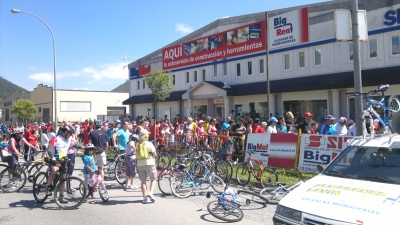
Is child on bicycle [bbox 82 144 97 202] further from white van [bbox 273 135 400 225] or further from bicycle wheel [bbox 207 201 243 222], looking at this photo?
white van [bbox 273 135 400 225]

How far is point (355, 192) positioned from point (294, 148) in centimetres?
669

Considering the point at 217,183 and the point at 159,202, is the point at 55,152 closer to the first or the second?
the point at 159,202

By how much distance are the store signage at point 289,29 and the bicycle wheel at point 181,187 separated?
1573 cm

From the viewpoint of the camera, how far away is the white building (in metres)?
19.4

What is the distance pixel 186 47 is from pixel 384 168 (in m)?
28.5

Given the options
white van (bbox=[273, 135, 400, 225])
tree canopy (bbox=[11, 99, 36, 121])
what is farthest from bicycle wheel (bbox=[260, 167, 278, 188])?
tree canopy (bbox=[11, 99, 36, 121])

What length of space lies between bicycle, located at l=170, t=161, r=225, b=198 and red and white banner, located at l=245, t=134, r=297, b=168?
2946 millimetres

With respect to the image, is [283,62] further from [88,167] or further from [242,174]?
[88,167]

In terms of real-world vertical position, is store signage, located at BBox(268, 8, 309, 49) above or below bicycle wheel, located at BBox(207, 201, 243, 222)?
above

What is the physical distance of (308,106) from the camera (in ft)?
76.0

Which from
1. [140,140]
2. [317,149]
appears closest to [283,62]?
[317,149]

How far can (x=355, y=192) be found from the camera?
4438 millimetres

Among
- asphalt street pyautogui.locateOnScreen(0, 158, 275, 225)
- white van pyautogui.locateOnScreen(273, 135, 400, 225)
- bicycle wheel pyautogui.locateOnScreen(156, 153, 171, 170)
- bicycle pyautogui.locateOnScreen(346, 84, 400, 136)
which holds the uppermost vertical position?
bicycle pyautogui.locateOnScreen(346, 84, 400, 136)

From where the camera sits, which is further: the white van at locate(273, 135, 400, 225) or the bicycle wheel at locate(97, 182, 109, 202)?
the bicycle wheel at locate(97, 182, 109, 202)
